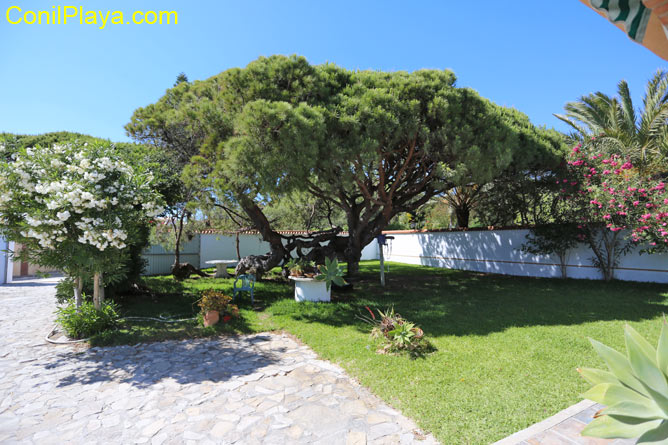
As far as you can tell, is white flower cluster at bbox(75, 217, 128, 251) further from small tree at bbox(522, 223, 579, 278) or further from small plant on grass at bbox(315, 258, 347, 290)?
small tree at bbox(522, 223, 579, 278)

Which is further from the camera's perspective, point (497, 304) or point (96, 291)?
point (497, 304)

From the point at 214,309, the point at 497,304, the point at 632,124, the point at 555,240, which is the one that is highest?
the point at 632,124

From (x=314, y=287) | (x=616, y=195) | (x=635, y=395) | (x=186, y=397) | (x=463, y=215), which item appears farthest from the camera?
(x=463, y=215)

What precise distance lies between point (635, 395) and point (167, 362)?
478 centimetres

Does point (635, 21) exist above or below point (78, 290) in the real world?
above

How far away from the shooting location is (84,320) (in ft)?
17.1

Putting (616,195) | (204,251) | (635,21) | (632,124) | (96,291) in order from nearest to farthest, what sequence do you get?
1. (635,21)
2. (96,291)
3. (616,195)
4. (632,124)
5. (204,251)

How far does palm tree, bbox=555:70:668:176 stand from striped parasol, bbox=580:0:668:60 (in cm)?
1141

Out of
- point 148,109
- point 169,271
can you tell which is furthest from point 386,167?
point 169,271

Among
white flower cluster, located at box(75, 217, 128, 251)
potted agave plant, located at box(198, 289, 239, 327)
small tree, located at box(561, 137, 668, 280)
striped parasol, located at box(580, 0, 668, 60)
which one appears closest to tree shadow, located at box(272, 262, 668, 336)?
small tree, located at box(561, 137, 668, 280)

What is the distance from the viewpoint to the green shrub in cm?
516

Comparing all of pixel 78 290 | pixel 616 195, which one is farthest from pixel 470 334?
pixel 78 290

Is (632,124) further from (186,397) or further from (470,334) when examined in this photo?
(186,397)

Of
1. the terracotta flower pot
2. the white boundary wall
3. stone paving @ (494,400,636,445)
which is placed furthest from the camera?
the white boundary wall
